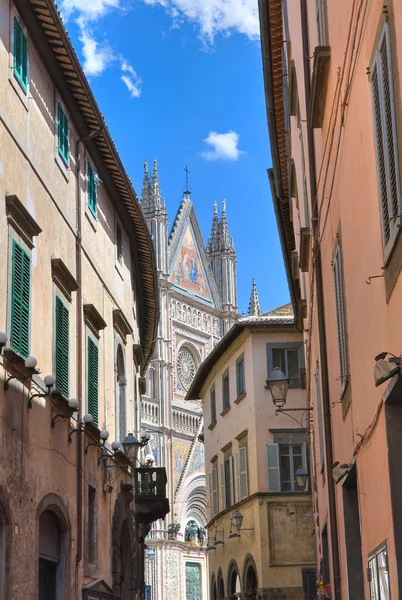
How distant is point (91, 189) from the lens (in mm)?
19484

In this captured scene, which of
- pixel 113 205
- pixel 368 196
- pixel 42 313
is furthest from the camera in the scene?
pixel 113 205

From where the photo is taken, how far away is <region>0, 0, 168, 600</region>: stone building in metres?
13.3

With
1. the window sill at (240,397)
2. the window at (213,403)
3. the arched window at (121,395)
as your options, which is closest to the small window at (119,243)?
the arched window at (121,395)

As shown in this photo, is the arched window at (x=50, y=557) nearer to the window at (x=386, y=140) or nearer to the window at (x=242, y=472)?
the window at (x=386, y=140)

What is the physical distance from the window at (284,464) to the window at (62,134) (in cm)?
1564

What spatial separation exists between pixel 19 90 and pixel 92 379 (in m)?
5.96

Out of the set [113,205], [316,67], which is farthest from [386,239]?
[113,205]

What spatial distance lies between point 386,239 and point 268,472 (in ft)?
81.4

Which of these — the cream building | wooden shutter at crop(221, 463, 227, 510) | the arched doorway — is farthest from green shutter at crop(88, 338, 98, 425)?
wooden shutter at crop(221, 463, 227, 510)

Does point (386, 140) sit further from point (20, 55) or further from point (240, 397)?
point (240, 397)

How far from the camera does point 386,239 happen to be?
21.1ft

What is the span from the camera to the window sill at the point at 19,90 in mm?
13977

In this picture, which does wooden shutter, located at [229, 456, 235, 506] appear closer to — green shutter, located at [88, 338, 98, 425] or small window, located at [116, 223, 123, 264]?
small window, located at [116, 223, 123, 264]

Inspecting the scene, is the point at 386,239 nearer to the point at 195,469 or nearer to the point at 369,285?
the point at 369,285
